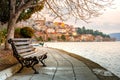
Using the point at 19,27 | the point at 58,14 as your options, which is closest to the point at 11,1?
the point at 58,14

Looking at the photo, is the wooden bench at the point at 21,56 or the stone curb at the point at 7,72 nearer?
the stone curb at the point at 7,72

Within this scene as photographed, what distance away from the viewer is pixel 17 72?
38.2 feet

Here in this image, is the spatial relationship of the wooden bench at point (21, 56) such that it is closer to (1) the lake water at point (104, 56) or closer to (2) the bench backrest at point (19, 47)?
(2) the bench backrest at point (19, 47)

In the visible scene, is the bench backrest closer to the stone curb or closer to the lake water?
the stone curb

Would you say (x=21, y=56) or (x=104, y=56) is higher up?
(x=21, y=56)

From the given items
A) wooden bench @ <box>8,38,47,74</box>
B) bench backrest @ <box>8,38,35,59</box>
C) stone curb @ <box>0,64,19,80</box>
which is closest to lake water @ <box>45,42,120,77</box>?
bench backrest @ <box>8,38,35,59</box>

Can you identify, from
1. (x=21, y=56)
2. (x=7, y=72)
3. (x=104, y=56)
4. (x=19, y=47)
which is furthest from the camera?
(x=104, y=56)

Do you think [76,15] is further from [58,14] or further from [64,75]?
[64,75]

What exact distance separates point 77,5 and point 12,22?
4.87 meters

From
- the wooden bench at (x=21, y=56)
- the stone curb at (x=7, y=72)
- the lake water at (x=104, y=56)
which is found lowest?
the lake water at (x=104, y=56)

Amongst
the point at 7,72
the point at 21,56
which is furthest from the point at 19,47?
the point at 7,72

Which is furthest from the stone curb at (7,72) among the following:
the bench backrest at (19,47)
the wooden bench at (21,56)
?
the bench backrest at (19,47)

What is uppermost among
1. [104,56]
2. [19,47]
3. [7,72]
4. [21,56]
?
[19,47]

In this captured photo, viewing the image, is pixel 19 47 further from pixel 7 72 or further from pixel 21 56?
pixel 7 72
